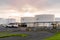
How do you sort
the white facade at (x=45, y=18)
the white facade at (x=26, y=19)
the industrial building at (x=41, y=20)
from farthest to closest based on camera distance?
1. the white facade at (x=26, y=19)
2. the white facade at (x=45, y=18)
3. the industrial building at (x=41, y=20)

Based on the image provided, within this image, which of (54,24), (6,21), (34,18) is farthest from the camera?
(6,21)

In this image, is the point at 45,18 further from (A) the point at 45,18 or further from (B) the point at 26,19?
(B) the point at 26,19

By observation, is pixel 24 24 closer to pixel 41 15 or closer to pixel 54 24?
pixel 41 15

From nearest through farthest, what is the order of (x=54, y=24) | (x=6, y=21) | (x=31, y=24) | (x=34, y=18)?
1. (x=54, y=24)
2. (x=31, y=24)
3. (x=34, y=18)
4. (x=6, y=21)

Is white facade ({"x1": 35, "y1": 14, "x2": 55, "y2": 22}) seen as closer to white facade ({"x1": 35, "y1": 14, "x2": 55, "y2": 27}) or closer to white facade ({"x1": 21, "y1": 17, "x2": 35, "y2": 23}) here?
white facade ({"x1": 35, "y1": 14, "x2": 55, "y2": 27})

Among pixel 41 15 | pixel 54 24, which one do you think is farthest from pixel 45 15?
pixel 54 24

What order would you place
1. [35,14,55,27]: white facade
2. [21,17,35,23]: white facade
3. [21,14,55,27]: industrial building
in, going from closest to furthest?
[21,14,55,27]: industrial building, [35,14,55,27]: white facade, [21,17,35,23]: white facade

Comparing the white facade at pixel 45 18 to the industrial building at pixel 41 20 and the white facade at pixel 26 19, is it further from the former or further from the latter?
the white facade at pixel 26 19

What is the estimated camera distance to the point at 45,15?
283 ft

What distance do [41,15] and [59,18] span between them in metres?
12.2

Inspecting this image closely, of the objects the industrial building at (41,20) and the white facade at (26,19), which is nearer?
the industrial building at (41,20)

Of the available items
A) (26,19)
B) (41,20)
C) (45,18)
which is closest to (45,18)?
(45,18)

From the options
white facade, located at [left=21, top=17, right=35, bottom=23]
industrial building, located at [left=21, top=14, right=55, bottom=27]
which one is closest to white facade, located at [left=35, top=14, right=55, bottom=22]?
industrial building, located at [left=21, top=14, right=55, bottom=27]

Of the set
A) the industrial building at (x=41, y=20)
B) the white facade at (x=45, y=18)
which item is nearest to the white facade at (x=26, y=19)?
the industrial building at (x=41, y=20)
